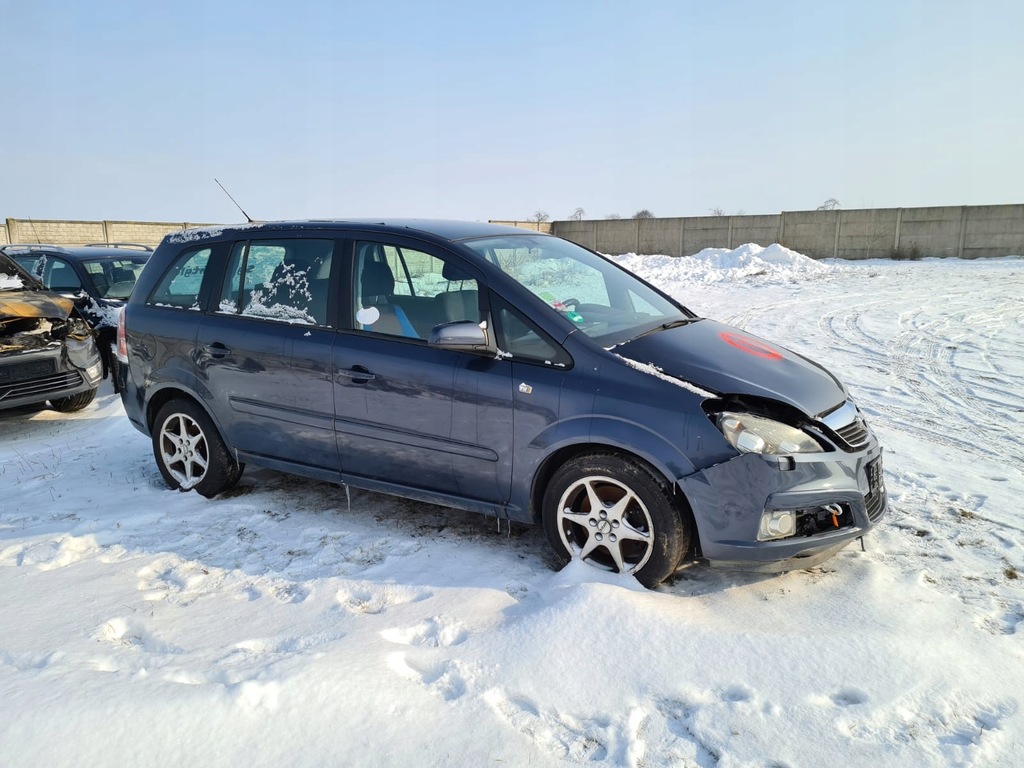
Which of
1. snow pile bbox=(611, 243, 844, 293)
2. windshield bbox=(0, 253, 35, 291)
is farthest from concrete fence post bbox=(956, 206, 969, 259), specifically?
windshield bbox=(0, 253, 35, 291)

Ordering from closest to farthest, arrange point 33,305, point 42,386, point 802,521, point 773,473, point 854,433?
point 773,473
point 802,521
point 854,433
point 42,386
point 33,305

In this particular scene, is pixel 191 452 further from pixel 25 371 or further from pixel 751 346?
pixel 751 346

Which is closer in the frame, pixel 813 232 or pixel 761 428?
pixel 761 428

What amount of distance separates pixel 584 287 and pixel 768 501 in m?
1.73

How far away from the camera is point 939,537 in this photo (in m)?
4.06

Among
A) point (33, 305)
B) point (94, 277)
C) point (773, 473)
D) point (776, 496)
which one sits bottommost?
point (776, 496)

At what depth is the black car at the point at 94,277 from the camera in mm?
8609

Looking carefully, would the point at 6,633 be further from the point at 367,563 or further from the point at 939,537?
the point at 939,537

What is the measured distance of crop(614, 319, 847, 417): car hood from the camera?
3.51 meters

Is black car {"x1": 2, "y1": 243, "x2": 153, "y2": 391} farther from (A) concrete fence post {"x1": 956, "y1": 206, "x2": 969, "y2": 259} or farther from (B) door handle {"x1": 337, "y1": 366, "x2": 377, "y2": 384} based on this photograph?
(A) concrete fence post {"x1": 956, "y1": 206, "x2": 969, "y2": 259}

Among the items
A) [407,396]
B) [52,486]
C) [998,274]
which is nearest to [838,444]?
[407,396]

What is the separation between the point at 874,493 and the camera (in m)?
3.64

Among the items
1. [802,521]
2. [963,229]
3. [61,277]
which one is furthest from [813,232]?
[802,521]

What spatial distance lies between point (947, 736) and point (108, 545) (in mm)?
4144
